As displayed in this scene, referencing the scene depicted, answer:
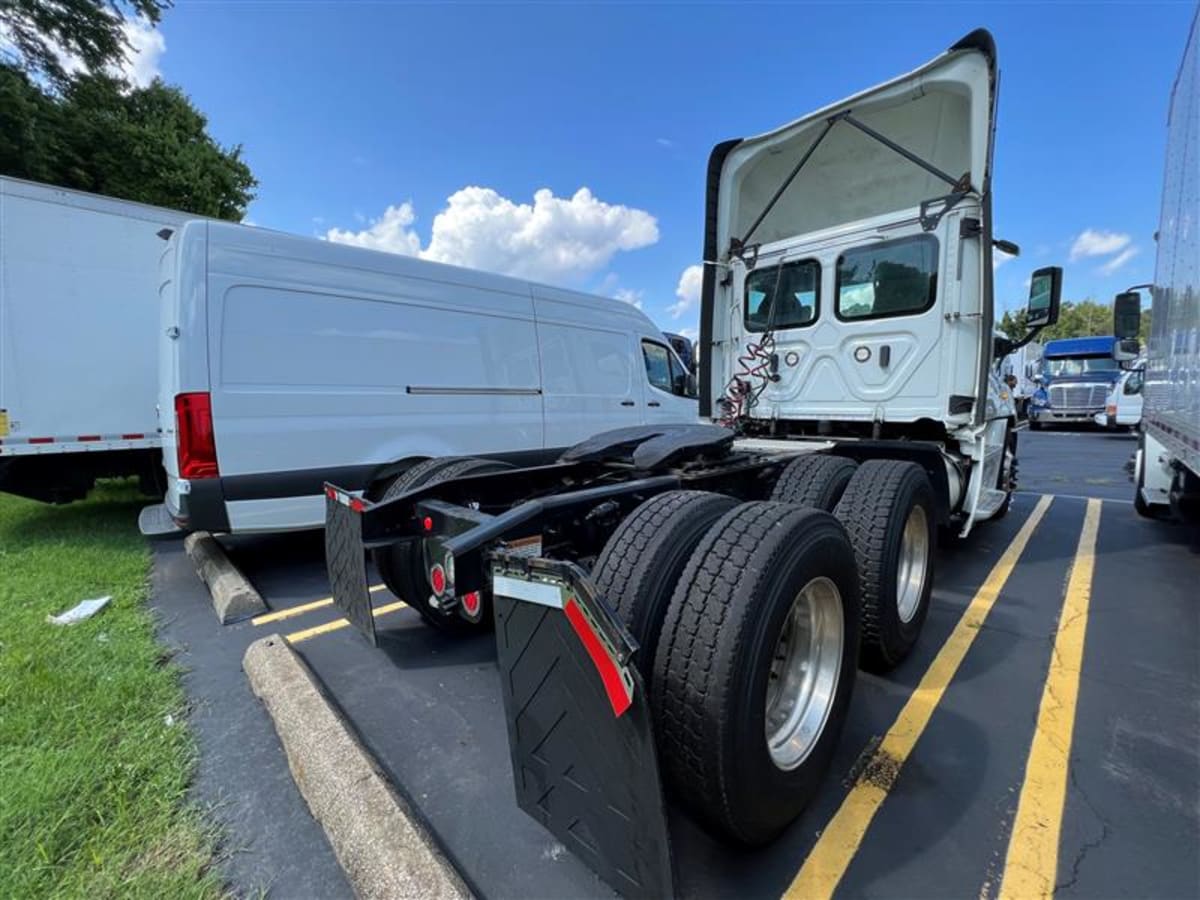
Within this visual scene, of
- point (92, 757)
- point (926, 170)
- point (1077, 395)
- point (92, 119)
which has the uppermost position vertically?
point (92, 119)

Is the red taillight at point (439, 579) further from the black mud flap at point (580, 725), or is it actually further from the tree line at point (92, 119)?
the tree line at point (92, 119)

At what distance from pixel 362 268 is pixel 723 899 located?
4.90m

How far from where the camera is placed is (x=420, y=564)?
3002 mm

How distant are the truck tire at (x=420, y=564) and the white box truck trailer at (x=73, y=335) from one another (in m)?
4.23

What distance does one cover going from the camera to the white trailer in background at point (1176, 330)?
3140 mm

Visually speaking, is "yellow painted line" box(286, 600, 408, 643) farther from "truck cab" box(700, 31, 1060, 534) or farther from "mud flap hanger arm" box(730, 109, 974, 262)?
"mud flap hanger arm" box(730, 109, 974, 262)

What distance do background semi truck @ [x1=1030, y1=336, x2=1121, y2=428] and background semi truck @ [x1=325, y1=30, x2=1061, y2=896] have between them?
59.3ft

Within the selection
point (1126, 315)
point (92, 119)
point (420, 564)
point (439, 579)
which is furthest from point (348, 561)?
point (92, 119)

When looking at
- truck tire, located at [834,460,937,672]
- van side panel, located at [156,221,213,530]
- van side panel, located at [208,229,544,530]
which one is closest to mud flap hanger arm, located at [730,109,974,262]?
truck tire, located at [834,460,937,672]

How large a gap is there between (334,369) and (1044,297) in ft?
18.9

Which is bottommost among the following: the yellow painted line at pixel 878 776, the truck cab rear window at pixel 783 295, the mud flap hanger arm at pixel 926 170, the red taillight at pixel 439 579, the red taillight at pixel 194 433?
the yellow painted line at pixel 878 776

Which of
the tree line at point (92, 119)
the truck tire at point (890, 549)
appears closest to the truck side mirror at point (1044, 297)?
the truck tire at point (890, 549)

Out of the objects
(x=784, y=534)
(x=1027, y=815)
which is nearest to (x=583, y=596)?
(x=784, y=534)

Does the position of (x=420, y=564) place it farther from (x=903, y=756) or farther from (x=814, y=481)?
(x=903, y=756)
